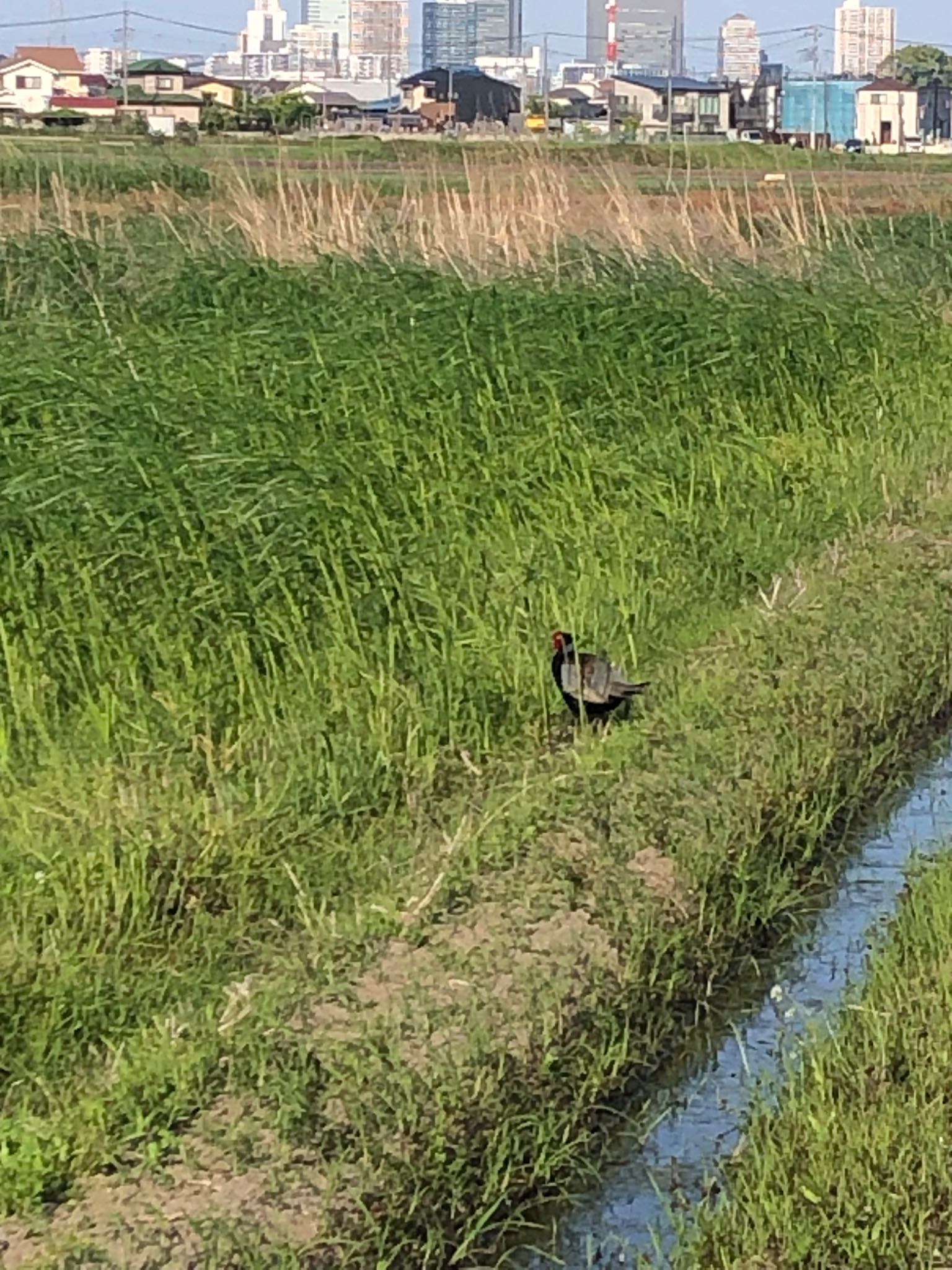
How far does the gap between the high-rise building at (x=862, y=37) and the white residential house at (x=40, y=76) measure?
67991mm

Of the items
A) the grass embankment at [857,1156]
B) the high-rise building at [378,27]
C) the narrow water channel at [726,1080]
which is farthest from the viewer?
the high-rise building at [378,27]

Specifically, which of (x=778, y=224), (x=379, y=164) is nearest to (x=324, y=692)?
(x=778, y=224)

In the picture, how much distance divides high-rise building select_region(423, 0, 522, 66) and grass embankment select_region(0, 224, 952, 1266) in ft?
547

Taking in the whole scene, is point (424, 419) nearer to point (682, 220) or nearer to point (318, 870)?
point (318, 870)

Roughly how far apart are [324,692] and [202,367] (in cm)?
Answer: 213

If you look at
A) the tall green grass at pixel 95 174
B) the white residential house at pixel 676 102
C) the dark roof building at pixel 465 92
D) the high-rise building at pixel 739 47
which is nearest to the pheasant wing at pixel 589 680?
the tall green grass at pixel 95 174

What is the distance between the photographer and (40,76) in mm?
70750

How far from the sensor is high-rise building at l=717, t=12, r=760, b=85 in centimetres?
14138

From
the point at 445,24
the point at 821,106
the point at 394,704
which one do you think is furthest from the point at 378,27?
the point at 394,704

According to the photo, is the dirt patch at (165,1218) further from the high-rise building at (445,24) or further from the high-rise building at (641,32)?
the high-rise building at (445,24)

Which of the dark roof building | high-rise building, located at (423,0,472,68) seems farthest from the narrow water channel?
high-rise building, located at (423,0,472,68)

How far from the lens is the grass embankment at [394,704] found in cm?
338

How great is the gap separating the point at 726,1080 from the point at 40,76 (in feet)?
236

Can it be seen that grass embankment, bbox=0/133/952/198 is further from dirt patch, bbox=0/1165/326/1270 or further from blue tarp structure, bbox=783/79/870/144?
blue tarp structure, bbox=783/79/870/144
